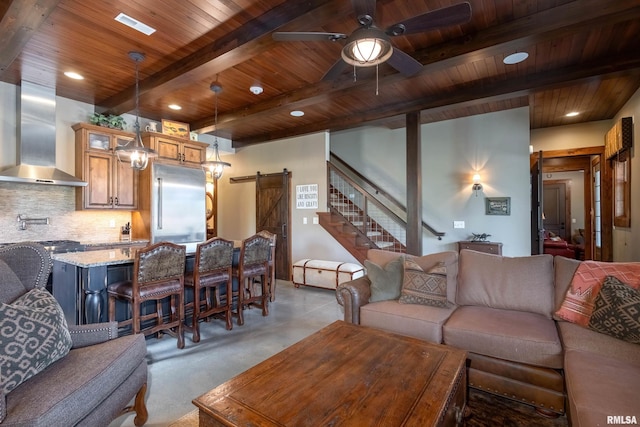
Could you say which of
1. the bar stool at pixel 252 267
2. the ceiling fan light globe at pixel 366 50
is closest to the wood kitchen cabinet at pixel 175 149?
the bar stool at pixel 252 267

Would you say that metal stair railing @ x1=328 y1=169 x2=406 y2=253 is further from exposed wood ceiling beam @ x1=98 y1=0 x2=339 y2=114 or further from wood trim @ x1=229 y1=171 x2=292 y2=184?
exposed wood ceiling beam @ x1=98 y1=0 x2=339 y2=114

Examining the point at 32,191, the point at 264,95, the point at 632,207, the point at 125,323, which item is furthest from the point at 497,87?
the point at 32,191

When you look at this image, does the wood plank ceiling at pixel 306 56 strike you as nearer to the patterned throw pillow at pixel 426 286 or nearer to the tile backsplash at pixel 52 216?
the tile backsplash at pixel 52 216

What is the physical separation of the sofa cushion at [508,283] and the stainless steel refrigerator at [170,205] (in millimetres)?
4234

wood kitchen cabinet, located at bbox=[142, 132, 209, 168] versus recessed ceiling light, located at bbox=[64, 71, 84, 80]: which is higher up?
recessed ceiling light, located at bbox=[64, 71, 84, 80]

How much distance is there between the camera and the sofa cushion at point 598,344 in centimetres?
174

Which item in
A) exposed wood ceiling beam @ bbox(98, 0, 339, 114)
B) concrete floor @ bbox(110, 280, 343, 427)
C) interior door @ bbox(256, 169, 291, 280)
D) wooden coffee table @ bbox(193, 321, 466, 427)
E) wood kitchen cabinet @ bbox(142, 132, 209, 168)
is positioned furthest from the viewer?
interior door @ bbox(256, 169, 291, 280)

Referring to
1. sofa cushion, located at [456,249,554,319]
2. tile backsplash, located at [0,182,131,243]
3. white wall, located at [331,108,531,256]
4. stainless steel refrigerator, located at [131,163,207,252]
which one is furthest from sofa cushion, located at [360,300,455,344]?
tile backsplash, located at [0,182,131,243]

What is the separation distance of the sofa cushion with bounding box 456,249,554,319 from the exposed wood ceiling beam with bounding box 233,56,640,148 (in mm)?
2315

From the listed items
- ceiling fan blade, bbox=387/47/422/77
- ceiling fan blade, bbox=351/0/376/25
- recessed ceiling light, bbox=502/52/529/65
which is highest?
recessed ceiling light, bbox=502/52/529/65

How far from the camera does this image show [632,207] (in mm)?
A: 4129

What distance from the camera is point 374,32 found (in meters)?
1.94

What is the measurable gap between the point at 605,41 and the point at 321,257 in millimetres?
4718

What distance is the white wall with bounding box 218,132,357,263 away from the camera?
5.75m
